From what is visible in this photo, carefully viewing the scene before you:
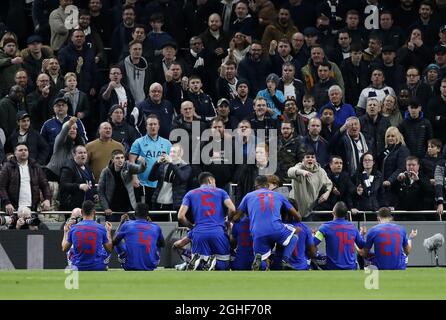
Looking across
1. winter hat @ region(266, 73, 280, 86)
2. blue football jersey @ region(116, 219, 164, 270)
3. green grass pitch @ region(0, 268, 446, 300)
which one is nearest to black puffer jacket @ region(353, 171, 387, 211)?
winter hat @ region(266, 73, 280, 86)

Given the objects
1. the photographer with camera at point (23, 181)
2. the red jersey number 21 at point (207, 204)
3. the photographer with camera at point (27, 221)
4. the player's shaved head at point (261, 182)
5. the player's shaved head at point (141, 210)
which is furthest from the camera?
the photographer with camera at point (23, 181)

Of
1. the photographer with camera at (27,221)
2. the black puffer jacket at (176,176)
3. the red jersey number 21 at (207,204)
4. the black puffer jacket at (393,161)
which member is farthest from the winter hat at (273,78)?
the photographer with camera at (27,221)

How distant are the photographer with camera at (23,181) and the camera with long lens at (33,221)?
0.21 m

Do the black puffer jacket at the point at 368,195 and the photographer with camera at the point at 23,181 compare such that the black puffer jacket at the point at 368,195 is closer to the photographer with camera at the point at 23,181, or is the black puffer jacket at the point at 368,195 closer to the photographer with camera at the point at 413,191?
the photographer with camera at the point at 413,191

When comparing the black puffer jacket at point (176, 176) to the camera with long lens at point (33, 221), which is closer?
the camera with long lens at point (33, 221)

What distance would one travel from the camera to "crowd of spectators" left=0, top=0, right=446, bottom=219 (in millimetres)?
24094

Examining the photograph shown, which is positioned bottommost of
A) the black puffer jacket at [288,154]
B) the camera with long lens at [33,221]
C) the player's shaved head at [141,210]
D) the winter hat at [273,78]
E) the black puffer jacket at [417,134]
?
the camera with long lens at [33,221]

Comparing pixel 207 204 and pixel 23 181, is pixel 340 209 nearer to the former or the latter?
pixel 207 204

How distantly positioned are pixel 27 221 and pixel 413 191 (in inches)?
279

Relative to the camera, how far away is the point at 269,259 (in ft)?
71.0

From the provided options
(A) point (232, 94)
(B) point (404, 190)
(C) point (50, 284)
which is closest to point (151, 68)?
(A) point (232, 94)

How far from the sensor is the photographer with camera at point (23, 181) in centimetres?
2353

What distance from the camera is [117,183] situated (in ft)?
78.5
